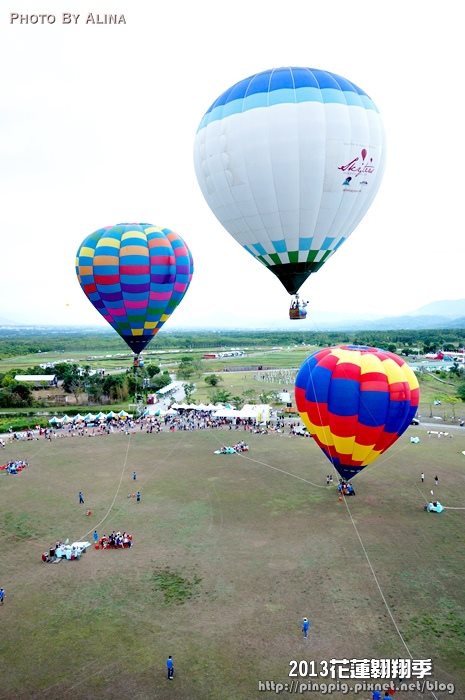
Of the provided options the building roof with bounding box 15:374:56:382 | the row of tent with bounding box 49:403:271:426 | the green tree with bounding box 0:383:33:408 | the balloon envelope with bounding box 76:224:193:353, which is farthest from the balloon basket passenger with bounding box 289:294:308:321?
the building roof with bounding box 15:374:56:382

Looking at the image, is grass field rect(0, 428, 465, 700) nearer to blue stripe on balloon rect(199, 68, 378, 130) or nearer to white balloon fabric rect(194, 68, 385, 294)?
white balloon fabric rect(194, 68, 385, 294)

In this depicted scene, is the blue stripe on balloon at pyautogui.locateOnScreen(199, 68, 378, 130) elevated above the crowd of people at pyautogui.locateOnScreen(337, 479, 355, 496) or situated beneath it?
elevated above

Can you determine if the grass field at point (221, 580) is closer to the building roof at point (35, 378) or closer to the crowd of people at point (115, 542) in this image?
the crowd of people at point (115, 542)

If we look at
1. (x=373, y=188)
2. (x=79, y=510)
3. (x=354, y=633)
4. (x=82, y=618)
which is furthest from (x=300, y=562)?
(x=373, y=188)

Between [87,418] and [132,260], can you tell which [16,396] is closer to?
[87,418]

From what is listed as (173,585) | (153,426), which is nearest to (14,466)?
(153,426)

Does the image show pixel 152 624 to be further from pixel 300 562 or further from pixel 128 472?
pixel 128 472
